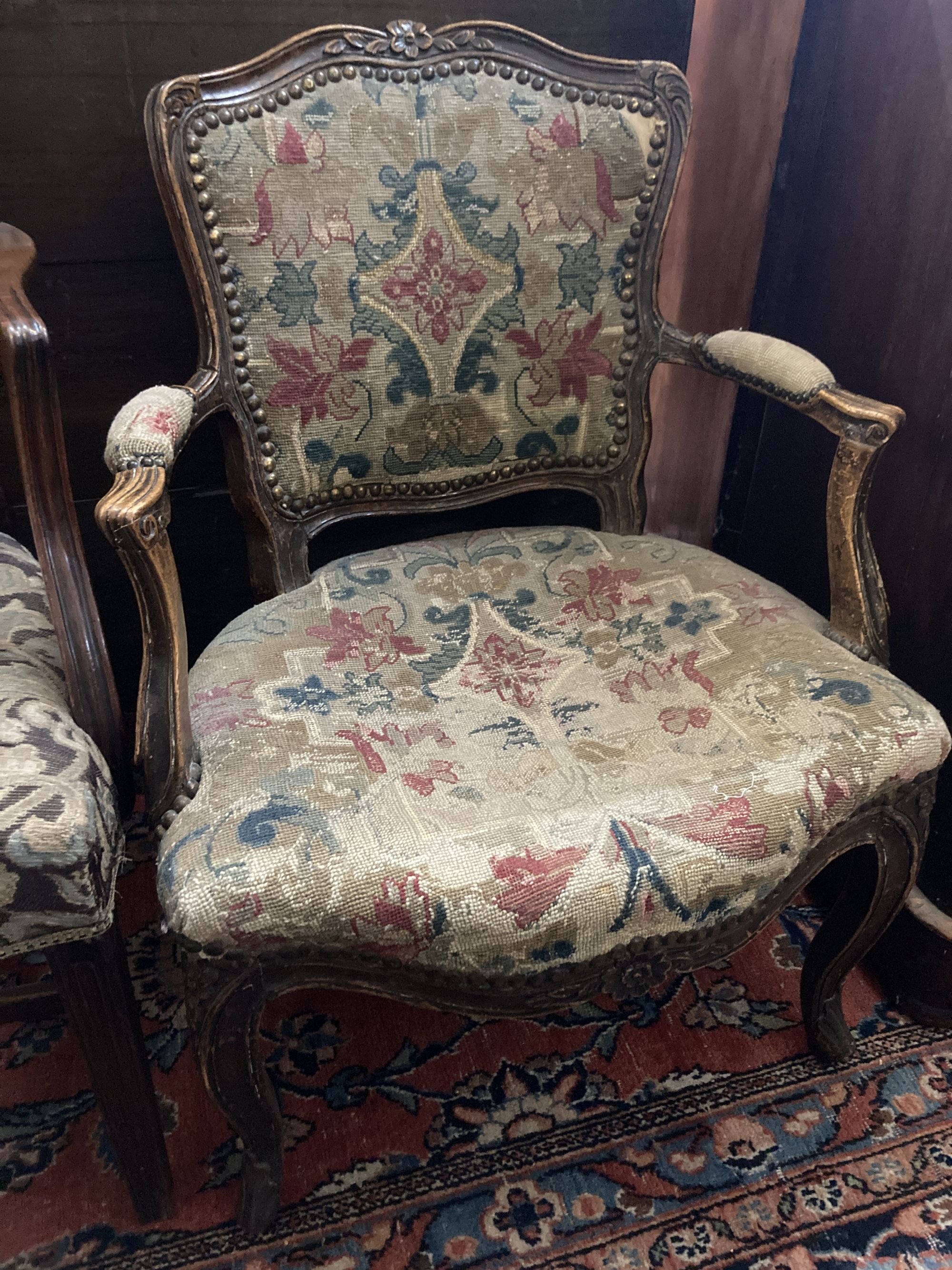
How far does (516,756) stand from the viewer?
0.86 metres

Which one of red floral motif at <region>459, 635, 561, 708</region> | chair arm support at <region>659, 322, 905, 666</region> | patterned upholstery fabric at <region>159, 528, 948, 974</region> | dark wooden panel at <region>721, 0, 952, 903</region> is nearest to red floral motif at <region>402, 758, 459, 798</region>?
patterned upholstery fabric at <region>159, 528, 948, 974</region>

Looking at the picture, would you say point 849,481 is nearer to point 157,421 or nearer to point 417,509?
point 417,509

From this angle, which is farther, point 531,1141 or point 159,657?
point 531,1141

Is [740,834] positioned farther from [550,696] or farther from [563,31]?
[563,31]

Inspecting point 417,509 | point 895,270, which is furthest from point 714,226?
point 417,509

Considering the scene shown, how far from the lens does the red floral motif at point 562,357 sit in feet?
3.76

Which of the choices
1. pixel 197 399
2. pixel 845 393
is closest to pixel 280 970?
pixel 197 399

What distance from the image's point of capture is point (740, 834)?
2.60 feet

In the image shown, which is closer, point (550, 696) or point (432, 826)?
point (432, 826)

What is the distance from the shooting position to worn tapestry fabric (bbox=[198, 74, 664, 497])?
3.33ft

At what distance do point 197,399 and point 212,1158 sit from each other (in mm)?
851

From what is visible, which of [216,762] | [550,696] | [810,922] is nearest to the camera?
[216,762]

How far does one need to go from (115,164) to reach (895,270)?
38.3 inches

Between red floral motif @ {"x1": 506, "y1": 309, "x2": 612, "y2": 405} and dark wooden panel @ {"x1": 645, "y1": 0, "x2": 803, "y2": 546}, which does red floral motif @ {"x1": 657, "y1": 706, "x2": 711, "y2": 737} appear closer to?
red floral motif @ {"x1": 506, "y1": 309, "x2": 612, "y2": 405}
